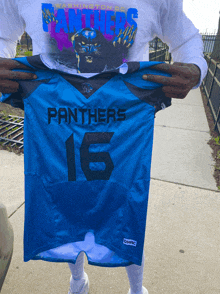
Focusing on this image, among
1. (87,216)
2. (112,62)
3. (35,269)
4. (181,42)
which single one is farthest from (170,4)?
(35,269)

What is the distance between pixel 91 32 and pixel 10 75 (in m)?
0.45

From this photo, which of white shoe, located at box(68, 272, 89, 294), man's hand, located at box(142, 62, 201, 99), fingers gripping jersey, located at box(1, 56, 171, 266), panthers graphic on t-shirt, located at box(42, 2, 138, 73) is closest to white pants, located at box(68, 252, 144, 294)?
white shoe, located at box(68, 272, 89, 294)

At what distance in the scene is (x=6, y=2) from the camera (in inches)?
48.9

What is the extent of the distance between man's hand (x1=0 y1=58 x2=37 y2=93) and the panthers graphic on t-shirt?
0.18 metres

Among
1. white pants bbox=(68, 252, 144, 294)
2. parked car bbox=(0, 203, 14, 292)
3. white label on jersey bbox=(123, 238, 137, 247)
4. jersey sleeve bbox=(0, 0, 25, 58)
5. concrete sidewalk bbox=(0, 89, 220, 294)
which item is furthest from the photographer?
concrete sidewalk bbox=(0, 89, 220, 294)

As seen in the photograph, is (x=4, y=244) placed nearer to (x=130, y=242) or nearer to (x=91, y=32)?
(x=130, y=242)

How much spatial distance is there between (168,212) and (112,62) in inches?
75.4

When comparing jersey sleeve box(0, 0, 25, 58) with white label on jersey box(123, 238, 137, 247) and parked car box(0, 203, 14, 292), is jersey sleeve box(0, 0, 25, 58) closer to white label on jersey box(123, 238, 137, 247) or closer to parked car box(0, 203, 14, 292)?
parked car box(0, 203, 14, 292)

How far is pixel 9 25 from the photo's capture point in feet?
4.32

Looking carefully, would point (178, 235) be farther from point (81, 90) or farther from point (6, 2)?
point (6, 2)

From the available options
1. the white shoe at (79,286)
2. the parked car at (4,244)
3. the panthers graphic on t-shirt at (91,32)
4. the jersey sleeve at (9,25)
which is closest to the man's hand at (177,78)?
the panthers graphic on t-shirt at (91,32)

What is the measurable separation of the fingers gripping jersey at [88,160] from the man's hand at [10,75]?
0.04 meters

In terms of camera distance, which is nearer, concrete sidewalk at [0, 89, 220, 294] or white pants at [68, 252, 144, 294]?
white pants at [68, 252, 144, 294]

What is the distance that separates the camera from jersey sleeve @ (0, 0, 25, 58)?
1.26 meters
